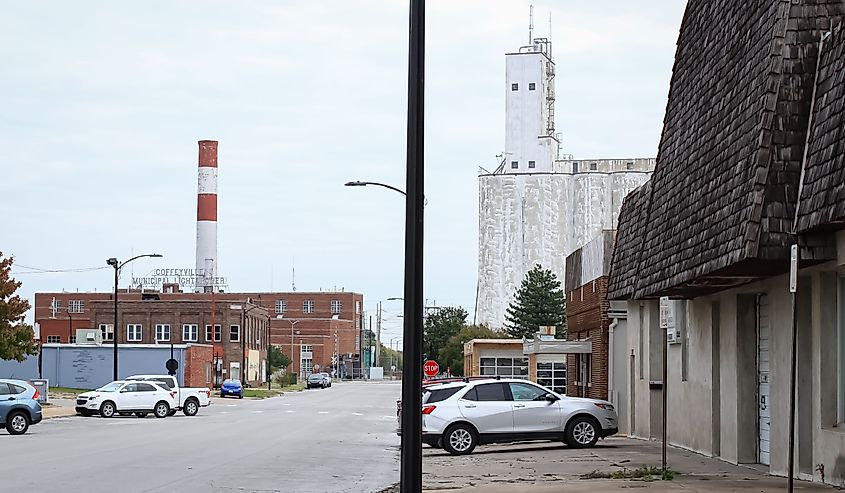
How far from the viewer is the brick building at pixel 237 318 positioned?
113m

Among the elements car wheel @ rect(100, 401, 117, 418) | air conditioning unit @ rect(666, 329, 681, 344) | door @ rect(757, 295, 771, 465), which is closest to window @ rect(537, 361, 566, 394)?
car wheel @ rect(100, 401, 117, 418)

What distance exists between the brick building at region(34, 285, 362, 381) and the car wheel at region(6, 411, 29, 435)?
75096 millimetres

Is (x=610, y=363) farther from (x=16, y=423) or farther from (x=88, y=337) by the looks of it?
(x=88, y=337)

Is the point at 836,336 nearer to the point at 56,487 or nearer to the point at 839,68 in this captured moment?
the point at 839,68

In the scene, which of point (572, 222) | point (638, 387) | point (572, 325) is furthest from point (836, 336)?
point (572, 222)

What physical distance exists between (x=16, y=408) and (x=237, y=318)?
79136mm

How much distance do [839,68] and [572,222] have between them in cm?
9047

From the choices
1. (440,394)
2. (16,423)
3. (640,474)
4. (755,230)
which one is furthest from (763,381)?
(16,423)

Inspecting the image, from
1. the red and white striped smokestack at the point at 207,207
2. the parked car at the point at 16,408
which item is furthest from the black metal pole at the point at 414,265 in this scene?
the red and white striped smokestack at the point at 207,207

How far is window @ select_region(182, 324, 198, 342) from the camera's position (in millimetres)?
113206

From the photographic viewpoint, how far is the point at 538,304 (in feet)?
322

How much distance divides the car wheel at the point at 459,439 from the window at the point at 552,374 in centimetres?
3096

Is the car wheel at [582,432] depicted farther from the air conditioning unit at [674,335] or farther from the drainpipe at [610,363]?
the drainpipe at [610,363]

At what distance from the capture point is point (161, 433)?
36500mm
